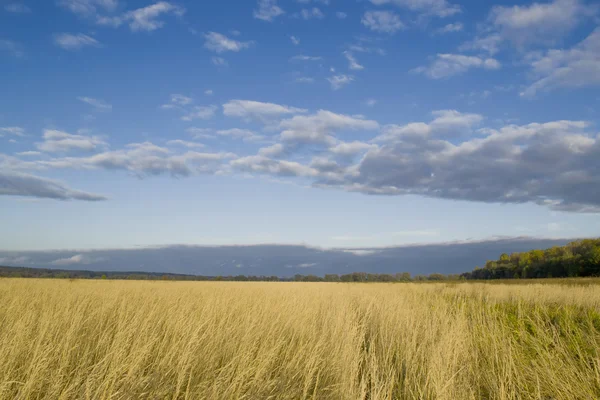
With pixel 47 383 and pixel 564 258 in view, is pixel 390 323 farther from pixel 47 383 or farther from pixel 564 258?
pixel 564 258

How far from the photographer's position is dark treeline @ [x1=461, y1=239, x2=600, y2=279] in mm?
63719

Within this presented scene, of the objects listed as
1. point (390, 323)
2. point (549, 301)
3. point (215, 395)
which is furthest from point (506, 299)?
point (215, 395)

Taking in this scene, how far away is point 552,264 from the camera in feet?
233

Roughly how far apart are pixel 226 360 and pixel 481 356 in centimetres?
404

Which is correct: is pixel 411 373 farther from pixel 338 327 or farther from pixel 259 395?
pixel 259 395

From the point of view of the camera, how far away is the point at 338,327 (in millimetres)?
6672

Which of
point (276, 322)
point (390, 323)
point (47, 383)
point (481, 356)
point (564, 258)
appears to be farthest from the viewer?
point (564, 258)

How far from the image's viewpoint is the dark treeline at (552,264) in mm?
63719

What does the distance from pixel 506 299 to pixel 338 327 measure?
15.1 m

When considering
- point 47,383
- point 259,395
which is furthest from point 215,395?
point 47,383

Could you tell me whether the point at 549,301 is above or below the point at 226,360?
below

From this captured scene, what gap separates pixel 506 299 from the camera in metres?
18.7

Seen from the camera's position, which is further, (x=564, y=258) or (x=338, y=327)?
(x=564, y=258)

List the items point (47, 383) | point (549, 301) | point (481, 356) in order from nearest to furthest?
point (47, 383) < point (481, 356) < point (549, 301)
